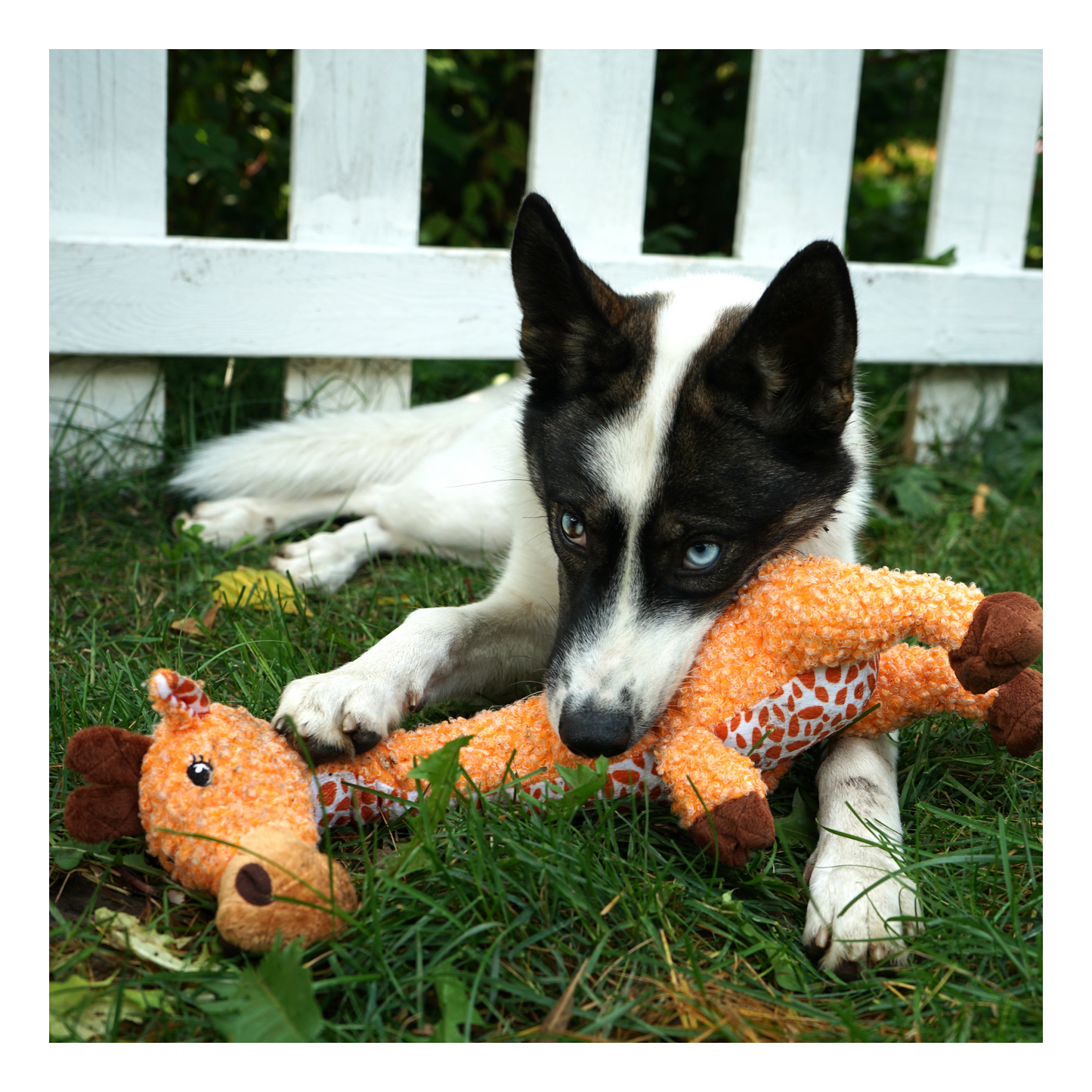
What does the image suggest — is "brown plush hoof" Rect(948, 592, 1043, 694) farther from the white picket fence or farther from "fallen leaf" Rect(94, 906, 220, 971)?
the white picket fence

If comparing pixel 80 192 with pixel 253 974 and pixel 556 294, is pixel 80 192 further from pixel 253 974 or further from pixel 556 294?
pixel 253 974

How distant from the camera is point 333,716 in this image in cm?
175

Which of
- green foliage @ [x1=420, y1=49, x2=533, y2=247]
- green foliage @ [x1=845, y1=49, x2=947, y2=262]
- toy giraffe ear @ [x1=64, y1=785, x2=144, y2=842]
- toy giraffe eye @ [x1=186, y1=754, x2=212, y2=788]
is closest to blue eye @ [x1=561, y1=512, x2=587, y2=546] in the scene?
toy giraffe eye @ [x1=186, y1=754, x2=212, y2=788]

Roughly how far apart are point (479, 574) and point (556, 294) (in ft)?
3.86

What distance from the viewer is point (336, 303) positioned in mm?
3562

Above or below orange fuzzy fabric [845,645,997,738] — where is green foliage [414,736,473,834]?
below

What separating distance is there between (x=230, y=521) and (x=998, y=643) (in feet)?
7.99

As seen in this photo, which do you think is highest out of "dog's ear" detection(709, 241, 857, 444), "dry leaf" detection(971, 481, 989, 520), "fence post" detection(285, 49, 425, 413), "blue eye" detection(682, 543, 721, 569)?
"fence post" detection(285, 49, 425, 413)

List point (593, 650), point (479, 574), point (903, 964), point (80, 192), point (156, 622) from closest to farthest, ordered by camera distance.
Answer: point (903, 964) → point (593, 650) → point (156, 622) → point (479, 574) → point (80, 192)

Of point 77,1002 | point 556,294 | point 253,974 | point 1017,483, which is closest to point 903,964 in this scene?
point 253,974

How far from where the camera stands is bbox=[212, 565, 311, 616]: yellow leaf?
2650 mm

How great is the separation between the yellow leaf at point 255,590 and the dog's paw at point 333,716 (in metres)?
0.81

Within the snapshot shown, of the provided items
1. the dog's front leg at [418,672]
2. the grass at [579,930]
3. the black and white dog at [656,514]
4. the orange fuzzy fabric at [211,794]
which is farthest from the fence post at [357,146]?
the orange fuzzy fabric at [211,794]

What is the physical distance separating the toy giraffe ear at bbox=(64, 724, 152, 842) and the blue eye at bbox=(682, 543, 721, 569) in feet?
3.23
